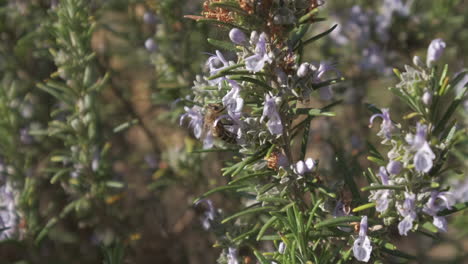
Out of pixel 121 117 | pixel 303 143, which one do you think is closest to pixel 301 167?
pixel 303 143

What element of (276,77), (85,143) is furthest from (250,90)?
(85,143)

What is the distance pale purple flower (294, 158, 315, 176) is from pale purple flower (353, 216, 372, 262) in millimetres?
185

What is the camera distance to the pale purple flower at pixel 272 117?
46.4 inches

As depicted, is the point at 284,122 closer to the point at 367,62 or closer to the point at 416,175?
the point at 416,175

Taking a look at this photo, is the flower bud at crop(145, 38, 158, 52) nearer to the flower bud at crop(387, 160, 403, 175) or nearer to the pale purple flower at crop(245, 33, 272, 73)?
the pale purple flower at crop(245, 33, 272, 73)

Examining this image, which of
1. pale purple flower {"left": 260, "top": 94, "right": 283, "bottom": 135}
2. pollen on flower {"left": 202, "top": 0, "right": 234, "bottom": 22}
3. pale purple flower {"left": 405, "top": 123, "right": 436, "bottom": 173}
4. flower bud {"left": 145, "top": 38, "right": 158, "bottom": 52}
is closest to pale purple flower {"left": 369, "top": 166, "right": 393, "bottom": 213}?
pale purple flower {"left": 405, "top": 123, "right": 436, "bottom": 173}

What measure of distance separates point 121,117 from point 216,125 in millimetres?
1598

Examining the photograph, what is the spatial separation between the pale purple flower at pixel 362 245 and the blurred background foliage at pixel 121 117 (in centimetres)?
Answer: 64

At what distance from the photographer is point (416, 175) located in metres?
1.17

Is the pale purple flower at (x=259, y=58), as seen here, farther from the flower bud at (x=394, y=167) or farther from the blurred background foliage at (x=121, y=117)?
the blurred background foliage at (x=121, y=117)

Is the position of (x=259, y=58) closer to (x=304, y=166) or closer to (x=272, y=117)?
(x=272, y=117)

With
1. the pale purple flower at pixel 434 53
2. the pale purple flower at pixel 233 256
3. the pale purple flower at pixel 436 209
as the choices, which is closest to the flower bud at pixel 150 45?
the pale purple flower at pixel 233 256

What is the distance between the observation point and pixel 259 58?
1.17 meters

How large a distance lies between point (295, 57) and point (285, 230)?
0.48 meters
